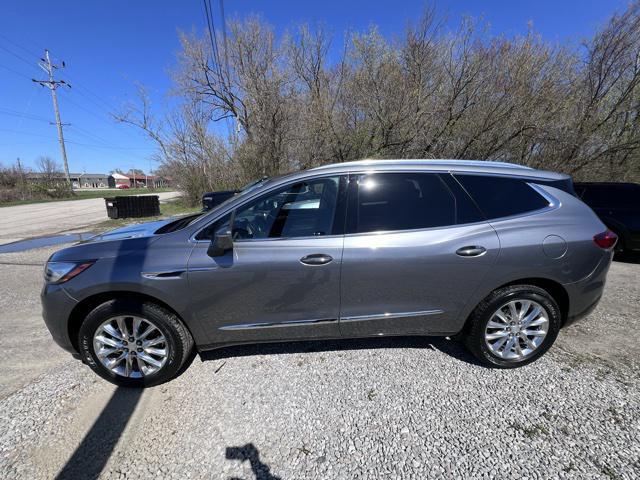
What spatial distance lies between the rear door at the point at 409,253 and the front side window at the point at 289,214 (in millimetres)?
200

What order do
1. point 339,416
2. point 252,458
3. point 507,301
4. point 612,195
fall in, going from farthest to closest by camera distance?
point 612,195 → point 507,301 → point 339,416 → point 252,458

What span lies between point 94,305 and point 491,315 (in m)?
3.32

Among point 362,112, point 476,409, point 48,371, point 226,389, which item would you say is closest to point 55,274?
point 48,371

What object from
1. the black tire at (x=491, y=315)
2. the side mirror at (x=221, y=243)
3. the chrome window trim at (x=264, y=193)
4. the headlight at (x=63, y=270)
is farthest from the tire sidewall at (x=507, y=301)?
the headlight at (x=63, y=270)

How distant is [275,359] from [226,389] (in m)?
0.50

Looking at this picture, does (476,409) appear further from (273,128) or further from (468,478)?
(273,128)

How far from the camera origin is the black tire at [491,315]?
243 centimetres

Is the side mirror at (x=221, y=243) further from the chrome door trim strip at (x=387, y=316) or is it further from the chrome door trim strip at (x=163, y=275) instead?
the chrome door trim strip at (x=387, y=316)

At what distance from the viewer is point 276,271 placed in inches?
88.4

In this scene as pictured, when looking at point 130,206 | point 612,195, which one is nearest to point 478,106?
point 612,195

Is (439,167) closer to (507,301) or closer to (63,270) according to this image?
(507,301)

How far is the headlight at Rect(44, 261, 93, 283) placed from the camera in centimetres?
225

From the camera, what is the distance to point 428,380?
2.41 meters

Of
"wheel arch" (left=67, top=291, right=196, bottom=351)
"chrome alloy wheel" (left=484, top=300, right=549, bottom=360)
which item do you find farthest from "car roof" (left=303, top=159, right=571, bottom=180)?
"wheel arch" (left=67, top=291, right=196, bottom=351)
